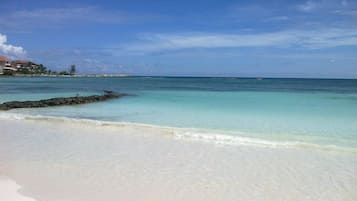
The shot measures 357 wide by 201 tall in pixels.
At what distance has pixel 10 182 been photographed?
6.05m

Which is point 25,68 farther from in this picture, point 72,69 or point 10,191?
point 10,191

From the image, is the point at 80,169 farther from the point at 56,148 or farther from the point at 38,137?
the point at 38,137

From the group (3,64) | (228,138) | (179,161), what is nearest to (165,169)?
(179,161)

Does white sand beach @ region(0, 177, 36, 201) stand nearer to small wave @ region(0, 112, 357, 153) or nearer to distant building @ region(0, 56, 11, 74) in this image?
small wave @ region(0, 112, 357, 153)

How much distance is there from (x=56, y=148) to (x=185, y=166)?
3439 mm

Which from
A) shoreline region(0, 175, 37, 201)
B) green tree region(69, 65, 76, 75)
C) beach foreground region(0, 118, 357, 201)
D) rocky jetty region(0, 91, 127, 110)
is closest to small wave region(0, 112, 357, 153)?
beach foreground region(0, 118, 357, 201)

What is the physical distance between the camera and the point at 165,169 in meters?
7.16

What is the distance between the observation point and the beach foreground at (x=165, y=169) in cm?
582

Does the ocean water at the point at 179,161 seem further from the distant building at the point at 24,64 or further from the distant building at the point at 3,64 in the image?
the distant building at the point at 24,64

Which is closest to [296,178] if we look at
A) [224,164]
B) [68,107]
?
[224,164]

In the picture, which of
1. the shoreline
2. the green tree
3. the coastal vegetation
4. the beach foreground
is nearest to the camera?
the shoreline

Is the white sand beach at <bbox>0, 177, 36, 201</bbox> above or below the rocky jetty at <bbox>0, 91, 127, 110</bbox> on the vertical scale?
below

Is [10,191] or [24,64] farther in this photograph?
[24,64]

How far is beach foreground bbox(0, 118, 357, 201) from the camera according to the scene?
5.82 meters
